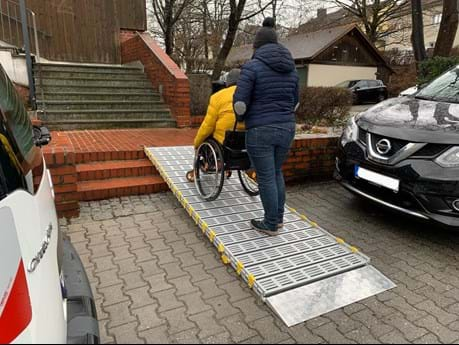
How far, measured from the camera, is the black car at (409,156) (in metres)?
2.78

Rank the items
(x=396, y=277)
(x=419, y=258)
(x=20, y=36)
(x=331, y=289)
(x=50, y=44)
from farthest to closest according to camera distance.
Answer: (x=50, y=44)
(x=20, y=36)
(x=419, y=258)
(x=396, y=277)
(x=331, y=289)

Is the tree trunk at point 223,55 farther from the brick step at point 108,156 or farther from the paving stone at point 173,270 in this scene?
the paving stone at point 173,270

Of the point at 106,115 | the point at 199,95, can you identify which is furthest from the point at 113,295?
the point at 199,95

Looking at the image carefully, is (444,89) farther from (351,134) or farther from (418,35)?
(418,35)

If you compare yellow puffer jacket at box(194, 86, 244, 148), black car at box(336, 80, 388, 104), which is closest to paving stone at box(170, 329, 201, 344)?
yellow puffer jacket at box(194, 86, 244, 148)

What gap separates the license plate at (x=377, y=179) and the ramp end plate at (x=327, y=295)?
753 mm

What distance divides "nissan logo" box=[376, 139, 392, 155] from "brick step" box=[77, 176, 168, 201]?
237cm

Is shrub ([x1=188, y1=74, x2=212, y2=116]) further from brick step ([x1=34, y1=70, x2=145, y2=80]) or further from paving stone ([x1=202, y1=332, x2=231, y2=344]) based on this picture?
paving stone ([x1=202, y1=332, x2=231, y2=344])

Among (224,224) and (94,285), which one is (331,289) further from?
(94,285)

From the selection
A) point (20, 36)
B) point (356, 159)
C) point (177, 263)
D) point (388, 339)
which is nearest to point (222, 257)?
point (177, 263)

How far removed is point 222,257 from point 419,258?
1.63m

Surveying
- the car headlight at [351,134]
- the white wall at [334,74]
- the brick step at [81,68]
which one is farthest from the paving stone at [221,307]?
the white wall at [334,74]

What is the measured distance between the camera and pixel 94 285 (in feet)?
8.13

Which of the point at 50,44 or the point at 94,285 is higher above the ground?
the point at 50,44
